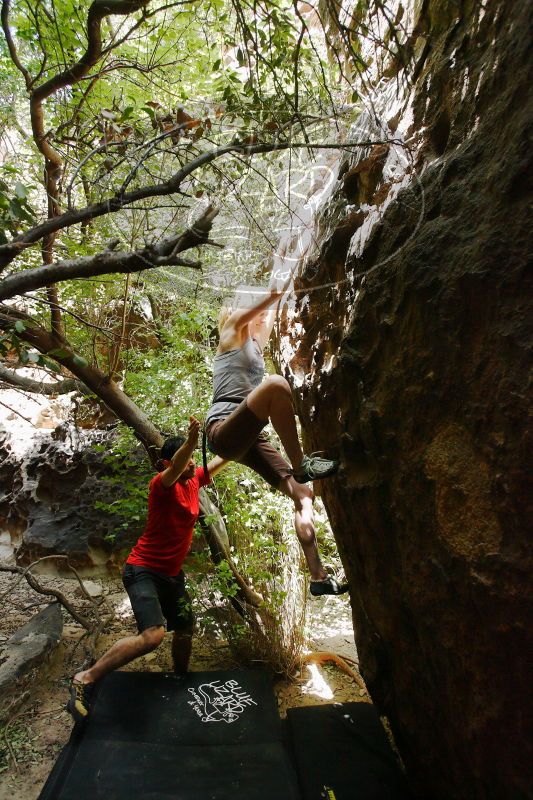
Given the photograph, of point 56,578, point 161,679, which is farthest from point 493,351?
point 56,578

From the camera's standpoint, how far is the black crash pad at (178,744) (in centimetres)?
262

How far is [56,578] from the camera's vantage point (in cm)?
586

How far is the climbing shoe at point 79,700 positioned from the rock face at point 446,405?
193 cm

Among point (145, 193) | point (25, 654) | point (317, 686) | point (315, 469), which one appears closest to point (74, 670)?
point (25, 654)

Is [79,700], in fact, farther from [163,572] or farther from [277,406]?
[277,406]

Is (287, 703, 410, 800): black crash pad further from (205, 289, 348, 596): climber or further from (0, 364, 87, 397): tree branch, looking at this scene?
(0, 364, 87, 397): tree branch

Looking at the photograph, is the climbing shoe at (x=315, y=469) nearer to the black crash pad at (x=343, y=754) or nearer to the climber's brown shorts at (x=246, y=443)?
the climber's brown shorts at (x=246, y=443)

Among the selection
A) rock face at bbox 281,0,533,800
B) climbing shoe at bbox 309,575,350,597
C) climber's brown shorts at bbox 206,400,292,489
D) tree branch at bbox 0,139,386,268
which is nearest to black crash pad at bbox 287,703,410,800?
rock face at bbox 281,0,533,800

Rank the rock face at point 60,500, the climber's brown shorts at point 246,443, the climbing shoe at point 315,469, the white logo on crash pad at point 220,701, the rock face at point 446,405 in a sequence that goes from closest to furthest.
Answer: the rock face at point 446,405 → the climbing shoe at point 315,469 → the climber's brown shorts at point 246,443 → the white logo on crash pad at point 220,701 → the rock face at point 60,500

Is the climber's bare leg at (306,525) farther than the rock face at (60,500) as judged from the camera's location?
No

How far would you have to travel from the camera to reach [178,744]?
3039 millimetres

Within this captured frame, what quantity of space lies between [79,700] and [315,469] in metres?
2.36

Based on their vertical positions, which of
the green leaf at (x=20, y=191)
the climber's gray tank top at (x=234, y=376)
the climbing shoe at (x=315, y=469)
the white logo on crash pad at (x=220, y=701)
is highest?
the green leaf at (x=20, y=191)

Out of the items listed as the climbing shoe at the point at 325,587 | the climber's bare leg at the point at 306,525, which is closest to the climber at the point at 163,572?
the climber's bare leg at the point at 306,525
